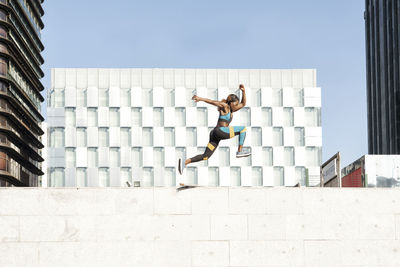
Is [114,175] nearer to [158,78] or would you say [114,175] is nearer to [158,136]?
[158,136]

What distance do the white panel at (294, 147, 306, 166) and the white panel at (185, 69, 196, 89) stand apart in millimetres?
18092

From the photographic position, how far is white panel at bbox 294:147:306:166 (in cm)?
10456

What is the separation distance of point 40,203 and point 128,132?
→ 252ft

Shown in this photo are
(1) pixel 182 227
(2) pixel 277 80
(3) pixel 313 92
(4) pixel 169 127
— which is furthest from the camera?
(2) pixel 277 80

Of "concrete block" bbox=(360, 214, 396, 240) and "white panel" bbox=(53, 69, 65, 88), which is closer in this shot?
"concrete block" bbox=(360, 214, 396, 240)

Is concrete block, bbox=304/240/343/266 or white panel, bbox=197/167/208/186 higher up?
white panel, bbox=197/167/208/186

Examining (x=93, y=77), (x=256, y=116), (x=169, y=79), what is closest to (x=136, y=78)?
(x=169, y=79)

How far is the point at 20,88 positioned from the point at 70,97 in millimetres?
13237

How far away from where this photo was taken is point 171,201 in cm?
2648

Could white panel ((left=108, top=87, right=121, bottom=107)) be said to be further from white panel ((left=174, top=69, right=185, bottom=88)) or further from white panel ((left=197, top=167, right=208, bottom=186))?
white panel ((left=197, top=167, right=208, bottom=186))

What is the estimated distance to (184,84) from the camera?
104688 millimetres

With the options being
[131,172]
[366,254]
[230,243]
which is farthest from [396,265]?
[131,172]

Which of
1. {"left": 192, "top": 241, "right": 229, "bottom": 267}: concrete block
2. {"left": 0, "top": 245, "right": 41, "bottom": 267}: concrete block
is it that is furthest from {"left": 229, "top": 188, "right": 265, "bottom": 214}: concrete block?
{"left": 0, "top": 245, "right": 41, "bottom": 267}: concrete block

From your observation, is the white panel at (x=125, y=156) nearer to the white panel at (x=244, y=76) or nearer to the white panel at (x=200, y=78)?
the white panel at (x=200, y=78)
